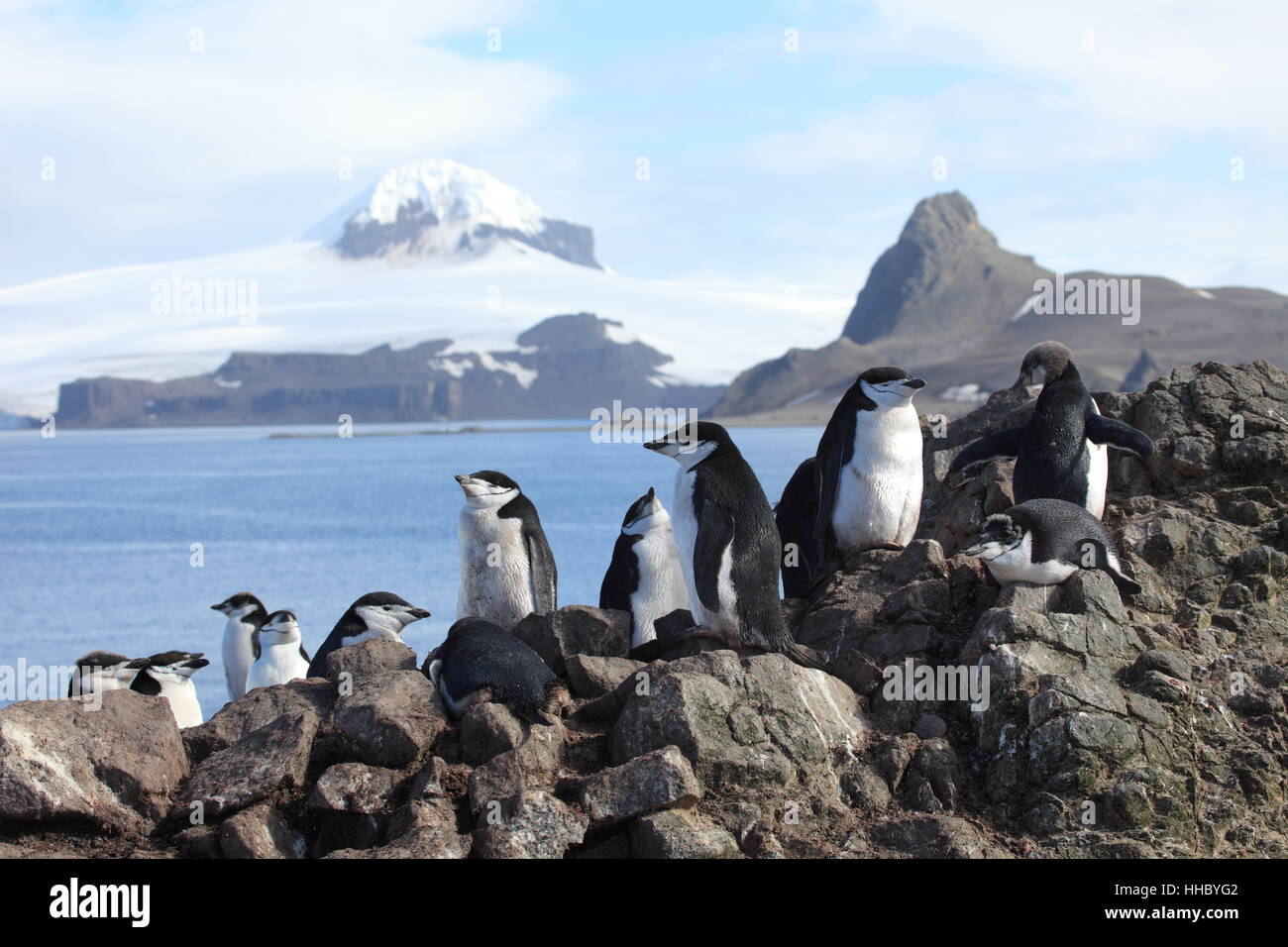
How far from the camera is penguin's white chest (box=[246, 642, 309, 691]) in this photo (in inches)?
409

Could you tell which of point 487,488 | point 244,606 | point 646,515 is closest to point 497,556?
point 487,488

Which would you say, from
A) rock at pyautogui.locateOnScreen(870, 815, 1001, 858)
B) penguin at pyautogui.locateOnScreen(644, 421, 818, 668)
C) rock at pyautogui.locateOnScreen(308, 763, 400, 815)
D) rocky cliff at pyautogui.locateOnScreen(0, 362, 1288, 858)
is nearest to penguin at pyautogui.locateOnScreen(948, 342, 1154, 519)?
rocky cliff at pyautogui.locateOnScreen(0, 362, 1288, 858)

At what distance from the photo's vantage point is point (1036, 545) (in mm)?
6836

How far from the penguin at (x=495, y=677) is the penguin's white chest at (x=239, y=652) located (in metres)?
5.75

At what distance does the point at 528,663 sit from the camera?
20.6 ft

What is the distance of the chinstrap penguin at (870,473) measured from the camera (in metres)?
8.37

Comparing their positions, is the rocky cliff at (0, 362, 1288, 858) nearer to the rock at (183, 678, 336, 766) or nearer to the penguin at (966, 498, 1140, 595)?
the rock at (183, 678, 336, 766)

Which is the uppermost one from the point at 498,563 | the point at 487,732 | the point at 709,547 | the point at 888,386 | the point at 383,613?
the point at 888,386

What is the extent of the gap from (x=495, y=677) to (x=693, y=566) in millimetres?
1260

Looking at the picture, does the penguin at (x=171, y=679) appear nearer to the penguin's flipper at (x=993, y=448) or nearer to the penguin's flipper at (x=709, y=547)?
the penguin's flipper at (x=709, y=547)

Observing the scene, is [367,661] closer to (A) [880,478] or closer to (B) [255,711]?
(B) [255,711]

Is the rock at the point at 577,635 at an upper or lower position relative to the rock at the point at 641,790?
upper

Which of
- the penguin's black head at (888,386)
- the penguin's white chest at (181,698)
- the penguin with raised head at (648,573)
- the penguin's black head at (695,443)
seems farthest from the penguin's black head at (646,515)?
the penguin's white chest at (181,698)
